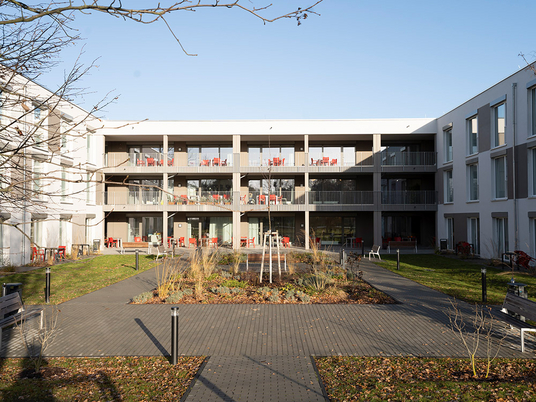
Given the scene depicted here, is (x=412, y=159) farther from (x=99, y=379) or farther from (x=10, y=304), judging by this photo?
(x=99, y=379)

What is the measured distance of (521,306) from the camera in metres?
6.40

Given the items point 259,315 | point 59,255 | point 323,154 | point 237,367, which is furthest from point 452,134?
point 59,255

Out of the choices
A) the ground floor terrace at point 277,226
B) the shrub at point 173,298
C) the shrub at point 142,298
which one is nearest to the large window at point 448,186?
the ground floor terrace at point 277,226

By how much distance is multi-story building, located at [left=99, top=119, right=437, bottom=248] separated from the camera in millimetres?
25172

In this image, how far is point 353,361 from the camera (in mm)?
5609

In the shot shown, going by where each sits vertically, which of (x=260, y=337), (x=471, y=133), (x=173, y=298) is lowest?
(x=260, y=337)

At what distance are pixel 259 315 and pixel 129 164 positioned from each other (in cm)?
2025

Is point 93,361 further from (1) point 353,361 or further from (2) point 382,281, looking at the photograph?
(2) point 382,281

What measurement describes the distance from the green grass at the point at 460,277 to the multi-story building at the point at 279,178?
26.0 ft

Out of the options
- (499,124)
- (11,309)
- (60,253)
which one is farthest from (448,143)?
(11,309)

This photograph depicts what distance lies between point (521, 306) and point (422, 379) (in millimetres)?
2818

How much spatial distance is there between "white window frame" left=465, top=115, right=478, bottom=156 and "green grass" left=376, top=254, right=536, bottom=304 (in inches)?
257

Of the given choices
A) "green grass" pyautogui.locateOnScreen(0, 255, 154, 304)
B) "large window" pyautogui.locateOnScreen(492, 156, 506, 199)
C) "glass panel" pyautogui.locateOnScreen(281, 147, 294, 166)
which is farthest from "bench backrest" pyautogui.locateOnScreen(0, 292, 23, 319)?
"glass panel" pyautogui.locateOnScreen(281, 147, 294, 166)

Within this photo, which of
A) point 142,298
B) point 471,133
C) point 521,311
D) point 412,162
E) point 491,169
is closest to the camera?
point 521,311
